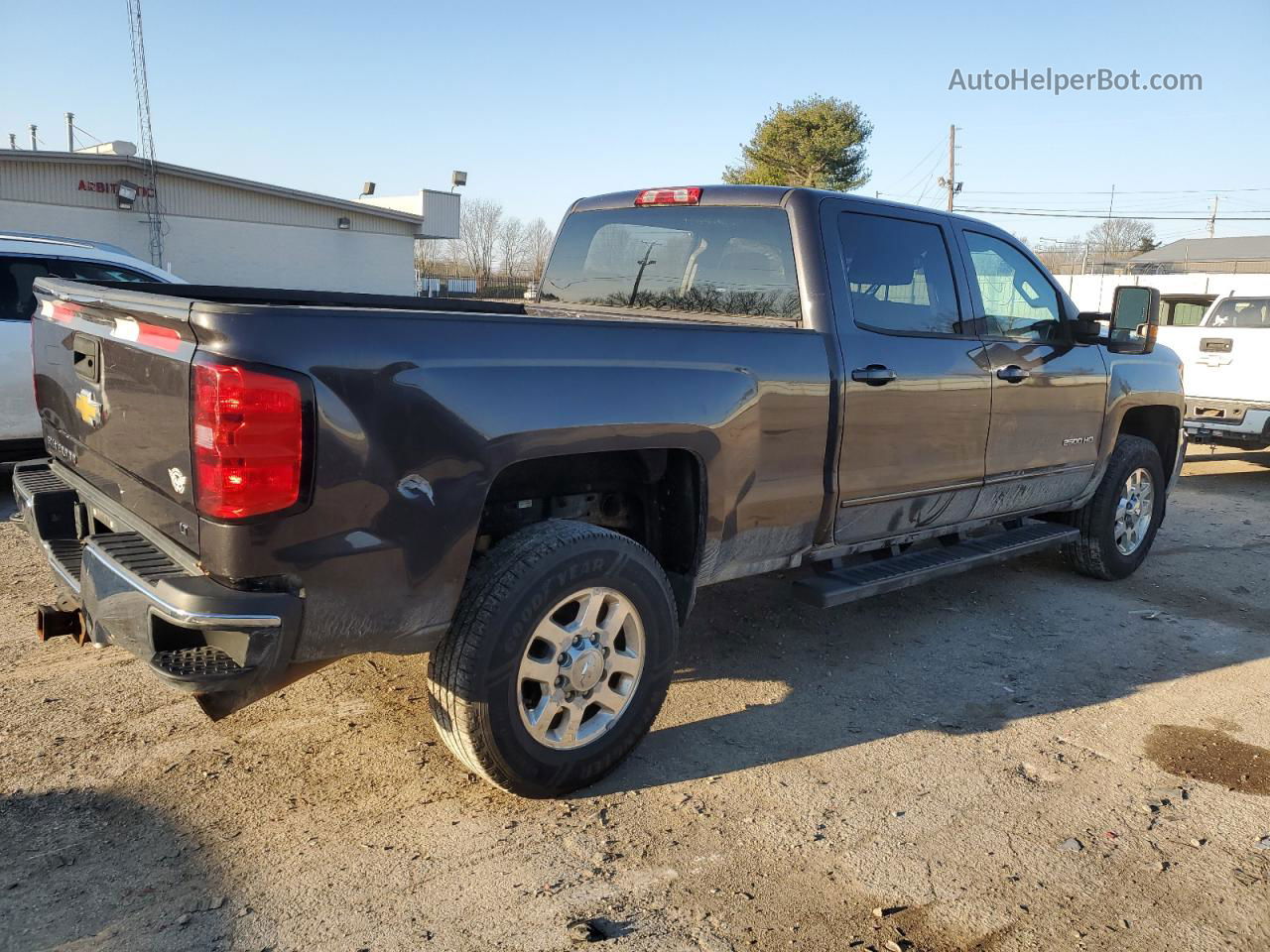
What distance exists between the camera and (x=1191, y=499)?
915cm

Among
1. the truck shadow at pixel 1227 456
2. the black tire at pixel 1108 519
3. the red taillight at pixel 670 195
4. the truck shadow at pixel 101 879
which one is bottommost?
the truck shadow at pixel 1227 456

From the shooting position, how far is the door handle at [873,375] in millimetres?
3889

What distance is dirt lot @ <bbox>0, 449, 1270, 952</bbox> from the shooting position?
2551 mm

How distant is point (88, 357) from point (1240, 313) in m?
12.5

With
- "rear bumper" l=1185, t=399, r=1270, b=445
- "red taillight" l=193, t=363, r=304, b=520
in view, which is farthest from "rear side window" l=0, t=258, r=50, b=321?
"rear bumper" l=1185, t=399, r=1270, b=445

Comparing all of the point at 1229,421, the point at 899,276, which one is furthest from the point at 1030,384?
the point at 1229,421

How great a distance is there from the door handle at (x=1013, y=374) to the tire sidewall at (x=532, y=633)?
2294 mm

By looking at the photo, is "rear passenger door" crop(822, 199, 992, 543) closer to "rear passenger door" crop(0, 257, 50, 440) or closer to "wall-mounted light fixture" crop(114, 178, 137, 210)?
"rear passenger door" crop(0, 257, 50, 440)

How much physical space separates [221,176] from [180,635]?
27340 mm

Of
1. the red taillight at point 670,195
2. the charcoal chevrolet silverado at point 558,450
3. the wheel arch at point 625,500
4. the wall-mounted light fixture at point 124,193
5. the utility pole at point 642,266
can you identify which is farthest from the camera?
the wall-mounted light fixture at point 124,193

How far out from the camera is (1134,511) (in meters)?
6.11

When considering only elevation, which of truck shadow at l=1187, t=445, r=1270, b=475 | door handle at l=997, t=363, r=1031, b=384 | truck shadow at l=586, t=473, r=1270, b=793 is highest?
door handle at l=997, t=363, r=1031, b=384

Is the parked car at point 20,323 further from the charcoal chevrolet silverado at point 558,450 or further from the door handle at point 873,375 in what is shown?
the door handle at point 873,375

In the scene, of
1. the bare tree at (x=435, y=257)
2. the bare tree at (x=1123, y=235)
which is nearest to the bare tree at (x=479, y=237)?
the bare tree at (x=435, y=257)
